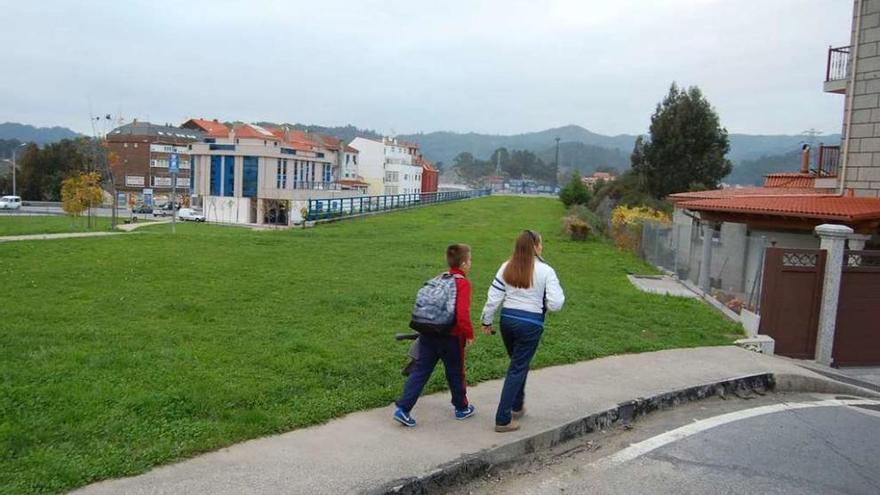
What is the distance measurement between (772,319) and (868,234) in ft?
18.3

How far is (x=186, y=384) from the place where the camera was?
6008 millimetres

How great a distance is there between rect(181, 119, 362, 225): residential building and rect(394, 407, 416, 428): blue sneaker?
192 feet

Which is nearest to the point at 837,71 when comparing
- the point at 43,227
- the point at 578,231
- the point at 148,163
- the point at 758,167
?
the point at 578,231

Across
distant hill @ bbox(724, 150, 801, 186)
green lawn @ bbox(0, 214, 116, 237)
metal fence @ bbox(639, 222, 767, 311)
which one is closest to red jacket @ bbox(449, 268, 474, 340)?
metal fence @ bbox(639, 222, 767, 311)

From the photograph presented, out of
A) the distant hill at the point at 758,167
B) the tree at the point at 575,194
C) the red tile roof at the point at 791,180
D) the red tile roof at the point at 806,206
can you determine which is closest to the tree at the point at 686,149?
the tree at the point at 575,194

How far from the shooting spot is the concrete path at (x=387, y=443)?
440cm

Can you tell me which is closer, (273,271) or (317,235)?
(273,271)

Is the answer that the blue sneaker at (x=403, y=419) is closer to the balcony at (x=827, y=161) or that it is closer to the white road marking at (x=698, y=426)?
the white road marking at (x=698, y=426)

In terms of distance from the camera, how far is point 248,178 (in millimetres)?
66812

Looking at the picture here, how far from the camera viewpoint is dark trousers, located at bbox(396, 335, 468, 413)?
18.6 feet

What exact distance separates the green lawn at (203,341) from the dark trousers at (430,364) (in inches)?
23.5

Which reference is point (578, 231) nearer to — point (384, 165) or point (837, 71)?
point (837, 71)

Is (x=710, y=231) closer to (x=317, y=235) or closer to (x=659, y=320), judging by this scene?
(x=659, y=320)

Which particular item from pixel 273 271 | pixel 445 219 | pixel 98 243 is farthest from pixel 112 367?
pixel 445 219
